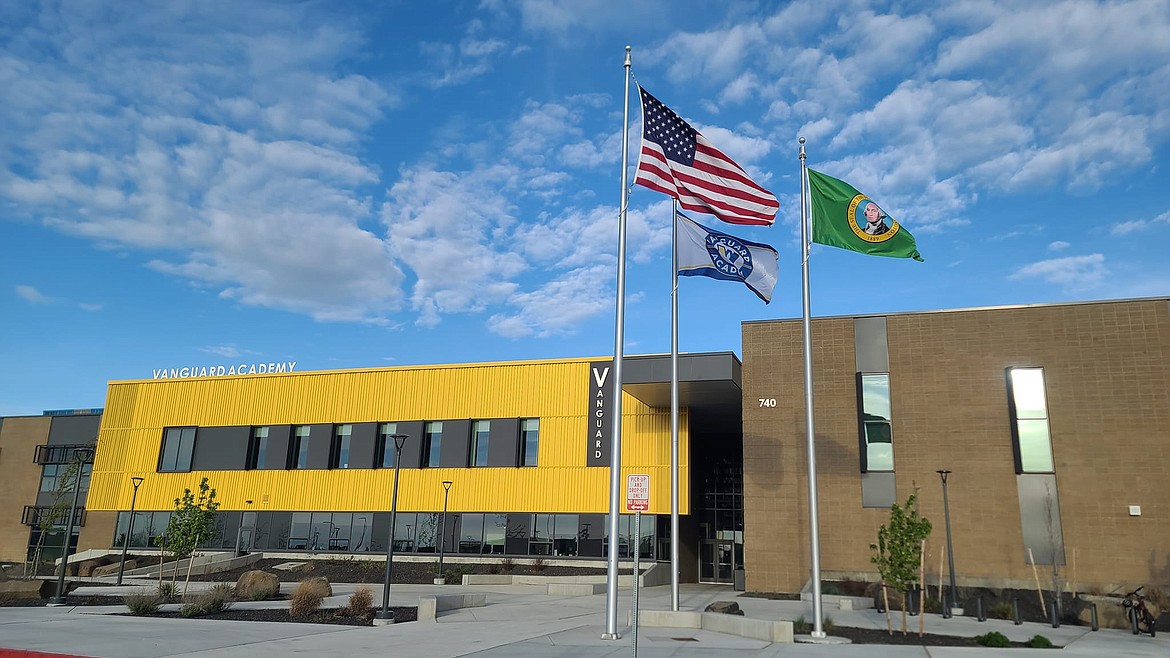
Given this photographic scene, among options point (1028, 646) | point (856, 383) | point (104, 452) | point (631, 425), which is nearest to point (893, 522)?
point (1028, 646)

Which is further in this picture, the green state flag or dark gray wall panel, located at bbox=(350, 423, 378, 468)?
dark gray wall panel, located at bbox=(350, 423, 378, 468)

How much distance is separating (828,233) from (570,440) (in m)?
26.7

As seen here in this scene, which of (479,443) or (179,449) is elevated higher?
(479,443)

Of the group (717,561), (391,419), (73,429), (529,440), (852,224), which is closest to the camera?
(852,224)

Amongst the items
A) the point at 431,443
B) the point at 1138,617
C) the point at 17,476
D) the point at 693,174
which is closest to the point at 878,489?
the point at 1138,617

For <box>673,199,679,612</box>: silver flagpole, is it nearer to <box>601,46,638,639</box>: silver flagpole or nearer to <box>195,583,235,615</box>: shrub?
<box>601,46,638,639</box>: silver flagpole

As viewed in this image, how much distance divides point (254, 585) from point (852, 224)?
23.5 meters

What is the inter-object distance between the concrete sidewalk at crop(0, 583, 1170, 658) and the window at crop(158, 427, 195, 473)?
27.7m

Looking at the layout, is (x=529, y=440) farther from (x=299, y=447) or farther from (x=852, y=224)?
(x=852, y=224)

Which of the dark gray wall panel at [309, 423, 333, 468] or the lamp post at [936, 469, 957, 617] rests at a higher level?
the dark gray wall panel at [309, 423, 333, 468]

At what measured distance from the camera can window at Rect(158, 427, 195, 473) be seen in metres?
51.4

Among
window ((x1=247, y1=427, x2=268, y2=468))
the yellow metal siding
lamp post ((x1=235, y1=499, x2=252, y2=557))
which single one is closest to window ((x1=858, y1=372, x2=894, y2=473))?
the yellow metal siding

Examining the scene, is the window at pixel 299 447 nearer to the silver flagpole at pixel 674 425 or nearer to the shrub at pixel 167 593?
the shrub at pixel 167 593

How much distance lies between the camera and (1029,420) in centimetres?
3012
